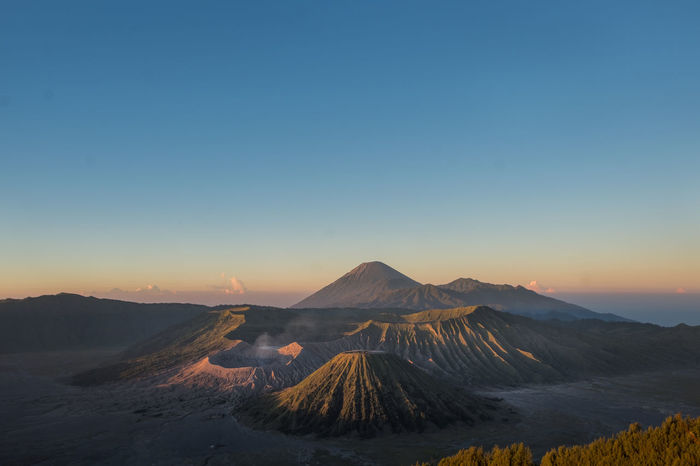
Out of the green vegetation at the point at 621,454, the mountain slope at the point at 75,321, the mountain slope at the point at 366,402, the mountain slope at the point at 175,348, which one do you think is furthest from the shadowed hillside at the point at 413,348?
the green vegetation at the point at 621,454

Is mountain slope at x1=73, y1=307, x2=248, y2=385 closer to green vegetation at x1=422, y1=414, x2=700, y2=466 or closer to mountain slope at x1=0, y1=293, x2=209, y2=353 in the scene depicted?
mountain slope at x1=0, y1=293, x2=209, y2=353

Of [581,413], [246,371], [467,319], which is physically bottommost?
[581,413]

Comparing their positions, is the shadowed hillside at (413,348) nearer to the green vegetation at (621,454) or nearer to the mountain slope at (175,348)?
the mountain slope at (175,348)

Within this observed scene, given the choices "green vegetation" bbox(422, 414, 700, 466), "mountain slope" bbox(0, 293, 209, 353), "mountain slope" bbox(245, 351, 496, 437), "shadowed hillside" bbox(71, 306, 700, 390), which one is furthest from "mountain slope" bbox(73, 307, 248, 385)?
"green vegetation" bbox(422, 414, 700, 466)

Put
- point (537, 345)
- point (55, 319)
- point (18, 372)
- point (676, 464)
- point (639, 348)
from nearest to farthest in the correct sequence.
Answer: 1. point (676, 464)
2. point (18, 372)
3. point (537, 345)
4. point (639, 348)
5. point (55, 319)

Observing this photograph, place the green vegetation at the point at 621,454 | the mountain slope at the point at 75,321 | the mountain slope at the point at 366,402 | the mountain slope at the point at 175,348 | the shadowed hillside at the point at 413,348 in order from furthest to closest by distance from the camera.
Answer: the mountain slope at the point at 75,321, the mountain slope at the point at 175,348, the shadowed hillside at the point at 413,348, the mountain slope at the point at 366,402, the green vegetation at the point at 621,454

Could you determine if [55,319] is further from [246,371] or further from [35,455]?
[35,455]

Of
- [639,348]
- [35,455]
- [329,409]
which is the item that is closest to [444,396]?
[329,409]

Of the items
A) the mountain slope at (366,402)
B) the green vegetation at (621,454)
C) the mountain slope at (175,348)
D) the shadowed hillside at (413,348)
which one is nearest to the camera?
the green vegetation at (621,454)
